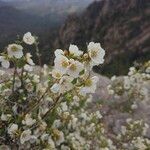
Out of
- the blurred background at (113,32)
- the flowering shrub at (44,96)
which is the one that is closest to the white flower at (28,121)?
the flowering shrub at (44,96)

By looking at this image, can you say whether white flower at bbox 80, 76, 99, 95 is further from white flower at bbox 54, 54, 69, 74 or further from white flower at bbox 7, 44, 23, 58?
white flower at bbox 7, 44, 23, 58

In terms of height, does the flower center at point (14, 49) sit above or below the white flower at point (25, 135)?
above

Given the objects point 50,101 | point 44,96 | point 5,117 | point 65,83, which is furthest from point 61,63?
point 50,101

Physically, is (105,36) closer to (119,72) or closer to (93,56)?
(119,72)

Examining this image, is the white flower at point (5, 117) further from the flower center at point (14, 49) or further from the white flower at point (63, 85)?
the white flower at point (63, 85)

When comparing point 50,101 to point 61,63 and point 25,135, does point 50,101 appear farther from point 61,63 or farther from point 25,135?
point 61,63

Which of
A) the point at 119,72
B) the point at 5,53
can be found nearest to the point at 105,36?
the point at 119,72

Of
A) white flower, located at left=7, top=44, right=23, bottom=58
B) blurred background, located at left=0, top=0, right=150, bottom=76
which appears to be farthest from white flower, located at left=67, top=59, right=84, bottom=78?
blurred background, located at left=0, top=0, right=150, bottom=76
